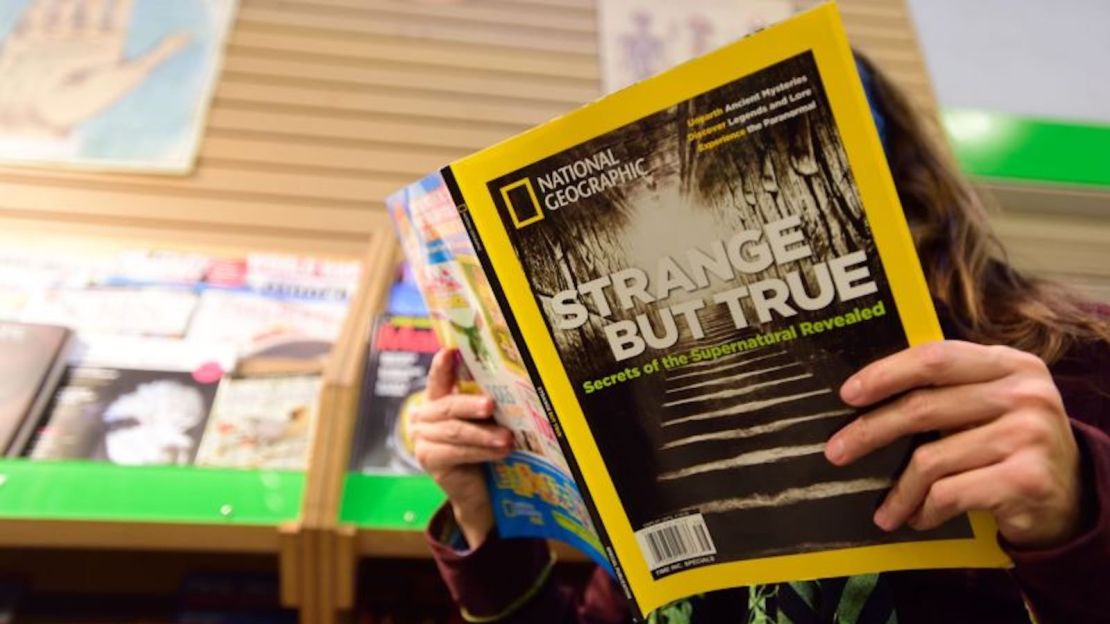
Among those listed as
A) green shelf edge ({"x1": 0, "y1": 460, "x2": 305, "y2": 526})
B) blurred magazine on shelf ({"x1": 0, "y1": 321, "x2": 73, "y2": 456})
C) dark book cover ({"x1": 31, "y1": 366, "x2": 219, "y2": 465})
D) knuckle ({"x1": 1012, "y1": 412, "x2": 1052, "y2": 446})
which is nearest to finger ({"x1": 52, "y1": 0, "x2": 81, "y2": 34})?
blurred magazine on shelf ({"x1": 0, "y1": 321, "x2": 73, "y2": 456})

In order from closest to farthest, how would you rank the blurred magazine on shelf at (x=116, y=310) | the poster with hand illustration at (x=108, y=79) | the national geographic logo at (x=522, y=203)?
the national geographic logo at (x=522, y=203) → the blurred magazine on shelf at (x=116, y=310) → the poster with hand illustration at (x=108, y=79)

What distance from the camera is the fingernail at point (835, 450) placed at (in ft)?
2.15

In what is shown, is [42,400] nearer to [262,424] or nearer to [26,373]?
[26,373]

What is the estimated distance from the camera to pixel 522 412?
2.95ft

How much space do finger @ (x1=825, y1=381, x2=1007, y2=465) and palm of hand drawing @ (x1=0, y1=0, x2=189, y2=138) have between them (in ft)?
7.15

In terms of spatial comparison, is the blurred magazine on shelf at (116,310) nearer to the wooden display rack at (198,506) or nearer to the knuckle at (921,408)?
the wooden display rack at (198,506)

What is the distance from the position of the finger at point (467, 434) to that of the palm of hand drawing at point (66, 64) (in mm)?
1679

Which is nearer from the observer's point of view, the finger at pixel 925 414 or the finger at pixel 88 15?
the finger at pixel 925 414

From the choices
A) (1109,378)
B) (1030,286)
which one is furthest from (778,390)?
(1030,286)

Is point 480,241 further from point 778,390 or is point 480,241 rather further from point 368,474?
point 368,474

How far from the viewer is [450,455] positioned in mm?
1008

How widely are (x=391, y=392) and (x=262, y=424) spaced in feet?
0.74

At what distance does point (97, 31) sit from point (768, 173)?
91.5 inches

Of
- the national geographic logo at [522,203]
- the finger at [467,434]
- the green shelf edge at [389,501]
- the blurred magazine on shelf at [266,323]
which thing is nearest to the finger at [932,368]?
the national geographic logo at [522,203]
